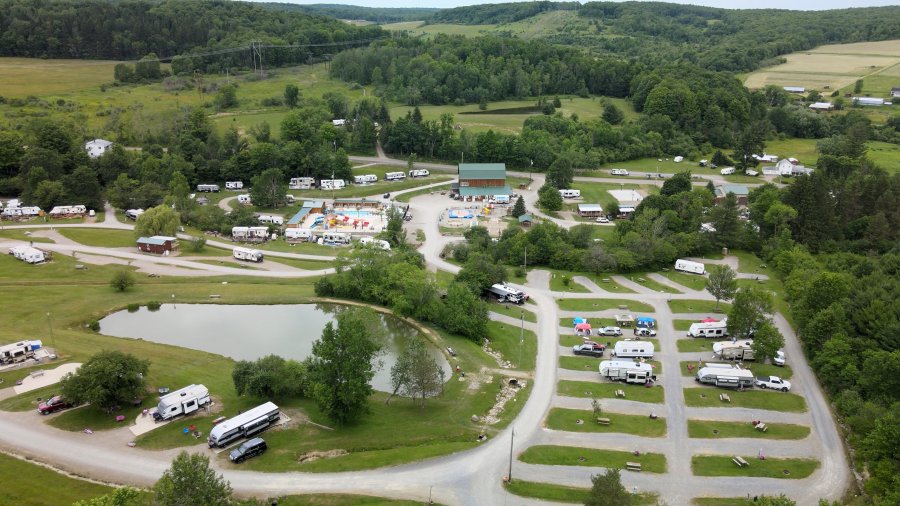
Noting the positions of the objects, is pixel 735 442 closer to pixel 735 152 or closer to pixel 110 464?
pixel 110 464

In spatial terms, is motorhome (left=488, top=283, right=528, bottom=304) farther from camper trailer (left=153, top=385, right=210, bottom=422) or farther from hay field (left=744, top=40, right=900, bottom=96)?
hay field (left=744, top=40, right=900, bottom=96)

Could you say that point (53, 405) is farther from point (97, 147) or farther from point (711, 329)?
point (97, 147)

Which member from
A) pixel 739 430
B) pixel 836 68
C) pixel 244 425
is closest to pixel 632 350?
pixel 739 430

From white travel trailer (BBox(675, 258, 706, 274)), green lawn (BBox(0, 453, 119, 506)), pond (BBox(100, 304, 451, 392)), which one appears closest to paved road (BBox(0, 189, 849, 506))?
green lawn (BBox(0, 453, 119, 506))

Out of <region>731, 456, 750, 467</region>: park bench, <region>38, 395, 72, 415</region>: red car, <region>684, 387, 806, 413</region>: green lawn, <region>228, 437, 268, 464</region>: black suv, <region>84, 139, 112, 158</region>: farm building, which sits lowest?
<region>731, 456, 750, 467</region>: park bench

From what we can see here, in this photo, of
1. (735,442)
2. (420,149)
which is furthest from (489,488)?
(420,149)
